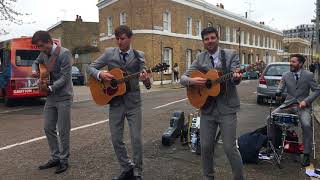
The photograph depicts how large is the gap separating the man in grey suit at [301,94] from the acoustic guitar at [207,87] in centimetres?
246

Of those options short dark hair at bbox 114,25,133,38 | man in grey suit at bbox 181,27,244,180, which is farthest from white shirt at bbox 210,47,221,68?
short dark hair at bbox 114,25,133,38

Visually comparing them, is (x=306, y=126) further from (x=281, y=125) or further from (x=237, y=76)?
(x=237, y=76)

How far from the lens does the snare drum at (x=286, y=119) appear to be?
23.2 ft

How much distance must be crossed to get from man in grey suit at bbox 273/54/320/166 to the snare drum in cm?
19

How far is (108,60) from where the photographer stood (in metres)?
6.01

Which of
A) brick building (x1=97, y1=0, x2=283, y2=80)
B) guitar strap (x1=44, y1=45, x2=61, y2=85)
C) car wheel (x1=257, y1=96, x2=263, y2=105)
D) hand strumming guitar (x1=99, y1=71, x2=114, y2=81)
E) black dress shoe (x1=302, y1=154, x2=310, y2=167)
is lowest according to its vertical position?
black dress shoe (x1=302, y1=154, x2=310, y2=167)

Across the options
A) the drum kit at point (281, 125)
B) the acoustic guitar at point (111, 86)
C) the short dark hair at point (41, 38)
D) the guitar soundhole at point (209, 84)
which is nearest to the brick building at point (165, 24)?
the drum kit at point (281, 125)

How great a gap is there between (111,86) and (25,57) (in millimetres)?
12737

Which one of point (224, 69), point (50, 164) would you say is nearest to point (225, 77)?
point (224, 69)

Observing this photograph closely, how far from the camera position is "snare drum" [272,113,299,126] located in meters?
7.07

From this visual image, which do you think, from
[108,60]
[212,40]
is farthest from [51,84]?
[212,40]

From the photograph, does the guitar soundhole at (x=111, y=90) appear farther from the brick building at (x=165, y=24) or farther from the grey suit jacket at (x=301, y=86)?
the brick building at (x=165, y=24)

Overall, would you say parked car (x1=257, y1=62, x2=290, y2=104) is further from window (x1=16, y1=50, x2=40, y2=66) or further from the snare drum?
window (x1=16, y1=50, x2=40, y2=66)

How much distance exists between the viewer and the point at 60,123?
6.52 meters
